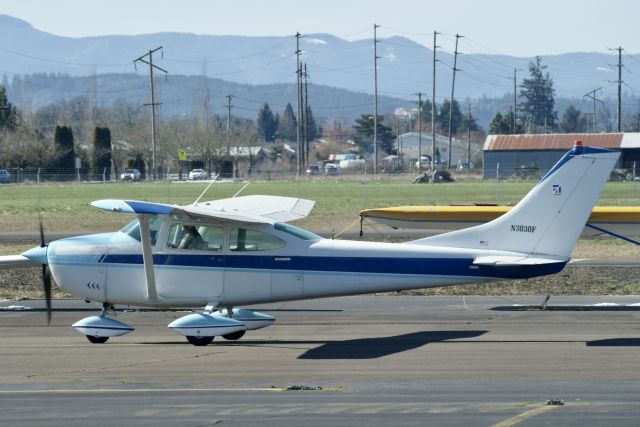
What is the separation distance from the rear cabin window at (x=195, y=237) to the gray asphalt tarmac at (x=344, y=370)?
141cm

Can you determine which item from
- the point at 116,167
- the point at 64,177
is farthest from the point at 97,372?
the point at 116,167

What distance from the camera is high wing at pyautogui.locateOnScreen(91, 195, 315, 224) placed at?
14.9 metres

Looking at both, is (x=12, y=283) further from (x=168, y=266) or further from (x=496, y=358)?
(x=496, y=358)

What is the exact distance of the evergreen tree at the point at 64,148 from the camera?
8862 centimetres

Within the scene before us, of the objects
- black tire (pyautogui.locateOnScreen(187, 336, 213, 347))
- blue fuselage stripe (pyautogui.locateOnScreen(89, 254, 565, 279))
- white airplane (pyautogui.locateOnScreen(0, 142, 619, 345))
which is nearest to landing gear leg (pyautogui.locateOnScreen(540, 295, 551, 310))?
white airplane (pyautogui.locateOnScreen(0, 142, 619, 345))

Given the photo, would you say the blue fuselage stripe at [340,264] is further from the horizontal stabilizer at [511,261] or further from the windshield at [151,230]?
the windshield at [151,230]

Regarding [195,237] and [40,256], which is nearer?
[195,237]

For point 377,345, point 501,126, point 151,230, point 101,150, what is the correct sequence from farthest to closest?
1. point 501,126
2. point 101,150
3. point 151,230
4. point 377,345

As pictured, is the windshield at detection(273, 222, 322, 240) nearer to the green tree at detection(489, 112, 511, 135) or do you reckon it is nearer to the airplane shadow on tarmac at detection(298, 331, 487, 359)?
the airplane shadow on tarmac at detection(298, 331, 487, 359)

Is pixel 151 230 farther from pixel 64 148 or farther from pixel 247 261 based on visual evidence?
pixel 64 148

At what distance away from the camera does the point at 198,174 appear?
301 ft

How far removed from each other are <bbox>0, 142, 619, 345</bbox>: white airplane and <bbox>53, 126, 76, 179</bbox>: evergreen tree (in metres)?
73.5

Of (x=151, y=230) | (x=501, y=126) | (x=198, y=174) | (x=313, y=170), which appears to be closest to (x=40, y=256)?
(x=151, y=230)

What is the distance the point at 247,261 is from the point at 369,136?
172836mm
